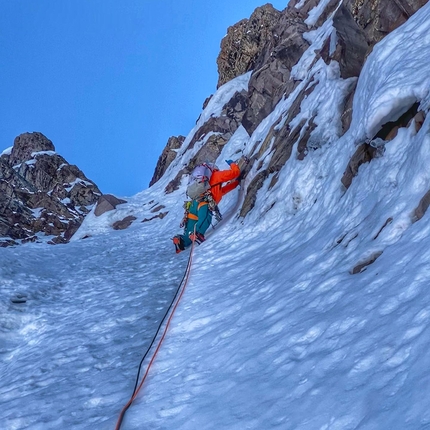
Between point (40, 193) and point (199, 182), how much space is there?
131 ft

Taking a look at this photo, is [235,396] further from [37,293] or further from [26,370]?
[37,293]

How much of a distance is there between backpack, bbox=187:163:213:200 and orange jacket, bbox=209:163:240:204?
337 millimetres

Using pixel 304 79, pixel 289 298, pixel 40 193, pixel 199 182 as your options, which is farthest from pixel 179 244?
pixel 40 193

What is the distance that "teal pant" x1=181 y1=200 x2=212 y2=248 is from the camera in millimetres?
13547

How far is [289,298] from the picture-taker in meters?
6.01

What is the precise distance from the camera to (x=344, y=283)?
17.9 ft

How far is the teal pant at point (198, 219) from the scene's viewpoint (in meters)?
13.5

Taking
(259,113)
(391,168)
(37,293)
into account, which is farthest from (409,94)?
(259,113)

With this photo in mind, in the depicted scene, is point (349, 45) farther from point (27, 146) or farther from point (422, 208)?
point (27, 146)

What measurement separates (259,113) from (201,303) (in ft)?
49.8

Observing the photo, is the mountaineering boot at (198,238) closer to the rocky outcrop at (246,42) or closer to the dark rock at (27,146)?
the rocky outcrop at (246,42)

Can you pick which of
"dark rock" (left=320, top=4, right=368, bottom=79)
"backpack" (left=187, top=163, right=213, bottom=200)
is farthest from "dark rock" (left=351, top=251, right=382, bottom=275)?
"backpack" (left=187, top=163, right=213, bottom=200)

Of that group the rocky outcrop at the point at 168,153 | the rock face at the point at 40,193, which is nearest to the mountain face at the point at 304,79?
the rocky outcrop at the point at 168,153

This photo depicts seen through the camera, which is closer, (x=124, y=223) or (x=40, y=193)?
(x=124, y=223)
